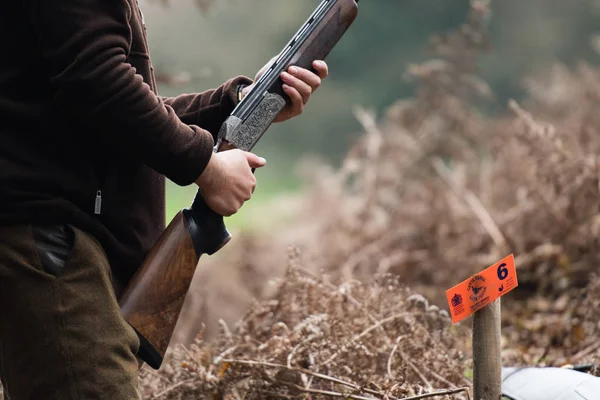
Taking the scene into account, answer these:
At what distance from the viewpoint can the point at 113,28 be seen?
1.83 metres

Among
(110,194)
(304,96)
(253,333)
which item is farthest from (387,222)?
(110,194)

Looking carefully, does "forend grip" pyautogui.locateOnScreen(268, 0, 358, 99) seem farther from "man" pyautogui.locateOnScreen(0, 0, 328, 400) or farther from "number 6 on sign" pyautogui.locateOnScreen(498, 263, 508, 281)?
"number 6 on sign" pyautogui.locateOnScreen(498, 263, 508, 281)

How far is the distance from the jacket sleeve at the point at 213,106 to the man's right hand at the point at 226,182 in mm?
425

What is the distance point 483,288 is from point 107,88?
1193 mm

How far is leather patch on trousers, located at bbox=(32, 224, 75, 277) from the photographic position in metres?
1.87

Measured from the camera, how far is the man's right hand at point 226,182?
2031mm

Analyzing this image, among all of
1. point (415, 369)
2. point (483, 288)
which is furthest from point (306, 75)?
point (415, 369)

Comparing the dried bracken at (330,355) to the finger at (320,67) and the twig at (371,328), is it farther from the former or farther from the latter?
the finger at (320,67)

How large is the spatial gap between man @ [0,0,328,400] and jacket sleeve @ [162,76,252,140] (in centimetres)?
57

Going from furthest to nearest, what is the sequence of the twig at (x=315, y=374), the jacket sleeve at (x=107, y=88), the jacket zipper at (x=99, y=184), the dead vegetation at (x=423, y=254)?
the dead vegetation at (x=423, y=254)
the twig at (x=315, y=374)
the jacket zipper at (x=99, y=184)
the jacket sleeve at (x=107, y=88)

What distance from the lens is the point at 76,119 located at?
1.87 m

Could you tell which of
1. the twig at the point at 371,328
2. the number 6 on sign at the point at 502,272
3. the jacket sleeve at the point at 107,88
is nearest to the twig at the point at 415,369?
the twig at the point at 371,328

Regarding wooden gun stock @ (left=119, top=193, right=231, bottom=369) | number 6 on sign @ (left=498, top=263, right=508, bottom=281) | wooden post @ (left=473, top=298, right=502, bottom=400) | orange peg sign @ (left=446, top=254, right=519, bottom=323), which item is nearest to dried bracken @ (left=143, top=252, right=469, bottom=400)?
wooden post @ (left=473, top=298, right=502, bottom=400)

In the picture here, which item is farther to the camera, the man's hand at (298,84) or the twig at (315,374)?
the twig at (315,374)
